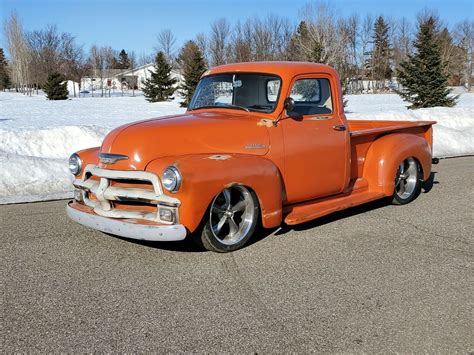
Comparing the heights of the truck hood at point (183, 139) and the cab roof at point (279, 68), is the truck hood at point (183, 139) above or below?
→ below

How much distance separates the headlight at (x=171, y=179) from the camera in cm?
455

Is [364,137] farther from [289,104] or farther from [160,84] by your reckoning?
[160,84]

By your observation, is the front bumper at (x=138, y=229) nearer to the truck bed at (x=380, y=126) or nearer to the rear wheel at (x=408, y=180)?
the truck bed at (x=380, y=126)

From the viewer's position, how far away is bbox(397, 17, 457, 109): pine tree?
81.6 feet

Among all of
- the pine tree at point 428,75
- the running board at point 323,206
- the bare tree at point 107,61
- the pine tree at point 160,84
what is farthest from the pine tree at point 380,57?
the running board at point 323,206

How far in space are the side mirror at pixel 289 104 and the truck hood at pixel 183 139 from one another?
40 cm

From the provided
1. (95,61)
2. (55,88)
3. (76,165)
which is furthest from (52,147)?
(95,61)

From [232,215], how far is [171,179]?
0.83m

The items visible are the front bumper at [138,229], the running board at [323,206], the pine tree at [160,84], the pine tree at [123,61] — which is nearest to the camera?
the front bumper at [138,229]

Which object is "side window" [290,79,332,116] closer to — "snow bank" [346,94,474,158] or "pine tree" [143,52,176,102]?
"snow bank" [346,94,474,158]

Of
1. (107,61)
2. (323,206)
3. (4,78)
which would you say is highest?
(107,61)

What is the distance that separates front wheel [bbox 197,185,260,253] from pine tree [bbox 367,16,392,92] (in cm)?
7247

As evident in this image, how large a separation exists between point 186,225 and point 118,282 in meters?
0.78

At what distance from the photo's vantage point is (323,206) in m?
5.93
